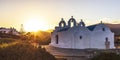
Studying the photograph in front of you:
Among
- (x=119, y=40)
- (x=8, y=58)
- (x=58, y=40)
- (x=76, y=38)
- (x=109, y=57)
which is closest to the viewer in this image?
(x=8, y=58)

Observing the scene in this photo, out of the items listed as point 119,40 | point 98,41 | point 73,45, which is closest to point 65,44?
point 73,45

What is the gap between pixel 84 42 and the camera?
46.3 metres

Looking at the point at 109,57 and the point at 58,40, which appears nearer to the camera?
the point at 109,57

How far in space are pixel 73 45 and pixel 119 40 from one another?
18.2m

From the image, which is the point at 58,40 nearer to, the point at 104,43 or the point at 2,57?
the point at 104,43

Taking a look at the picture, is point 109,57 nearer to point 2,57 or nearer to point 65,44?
point 2,57

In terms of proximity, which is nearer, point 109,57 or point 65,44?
point 109,57

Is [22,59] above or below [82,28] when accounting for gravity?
below

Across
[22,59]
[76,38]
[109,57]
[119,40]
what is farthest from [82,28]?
[22,59]

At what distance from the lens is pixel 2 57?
18.8 m

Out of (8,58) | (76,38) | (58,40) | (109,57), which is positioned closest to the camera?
(8,58)

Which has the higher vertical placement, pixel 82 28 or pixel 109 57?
pixel 82 28

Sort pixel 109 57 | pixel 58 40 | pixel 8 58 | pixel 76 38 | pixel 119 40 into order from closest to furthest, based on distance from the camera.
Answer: pixel 8 58 → pixel 109 57 → pixel 76 38 → pixel 58 40 → pixel 119 40

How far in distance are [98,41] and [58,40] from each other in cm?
753
